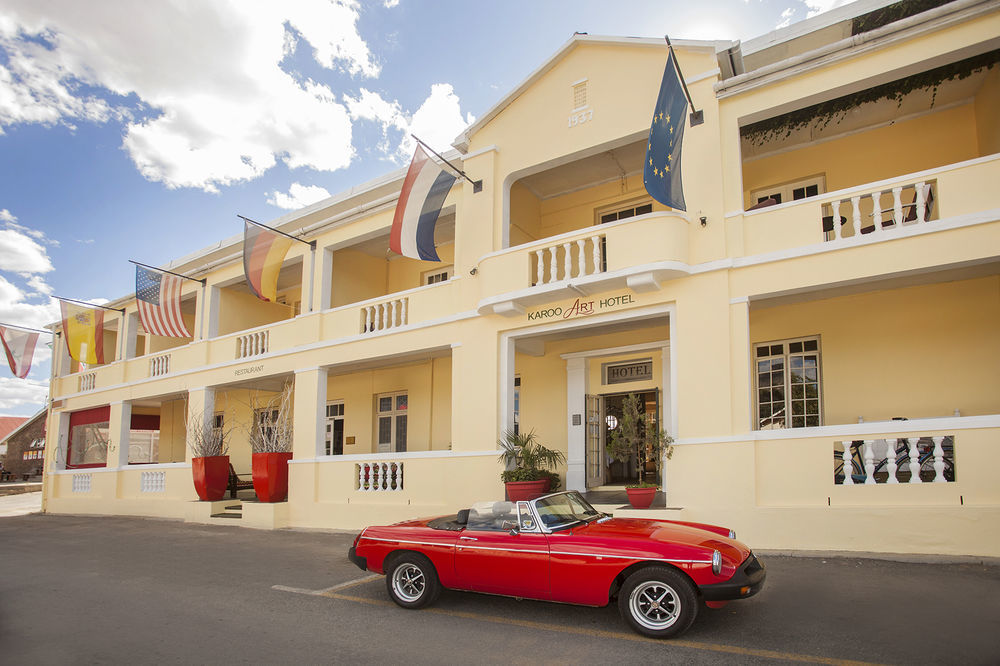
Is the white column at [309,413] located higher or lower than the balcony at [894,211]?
lower

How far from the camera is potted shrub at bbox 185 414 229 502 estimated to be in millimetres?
16781

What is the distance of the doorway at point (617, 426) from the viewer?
14.0 metres

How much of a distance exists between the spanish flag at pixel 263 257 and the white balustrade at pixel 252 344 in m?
2.36

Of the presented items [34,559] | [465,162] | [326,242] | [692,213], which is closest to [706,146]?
[692,213]

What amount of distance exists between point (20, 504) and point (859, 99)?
3045 centimetres

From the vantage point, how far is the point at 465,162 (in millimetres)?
13391

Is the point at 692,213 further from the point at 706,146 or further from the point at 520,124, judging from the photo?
the point at 520,124

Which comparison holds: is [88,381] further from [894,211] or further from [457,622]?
[894,211]

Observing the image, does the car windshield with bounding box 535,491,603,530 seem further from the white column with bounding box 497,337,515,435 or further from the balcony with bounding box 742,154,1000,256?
the balcony with bounding box 742,154,1000,256

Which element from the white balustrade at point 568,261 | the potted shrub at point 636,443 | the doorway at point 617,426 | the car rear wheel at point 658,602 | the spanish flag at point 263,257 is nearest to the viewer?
the car rear wheel at point 658,602

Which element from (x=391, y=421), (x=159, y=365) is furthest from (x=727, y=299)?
(x=159, y=365)

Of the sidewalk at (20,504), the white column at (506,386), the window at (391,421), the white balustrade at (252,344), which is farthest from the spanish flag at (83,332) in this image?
the white column at (506,386)

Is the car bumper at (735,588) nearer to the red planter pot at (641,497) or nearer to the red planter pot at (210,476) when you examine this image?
the red planter pot at (641,497)

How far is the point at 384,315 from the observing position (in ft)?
47.2
